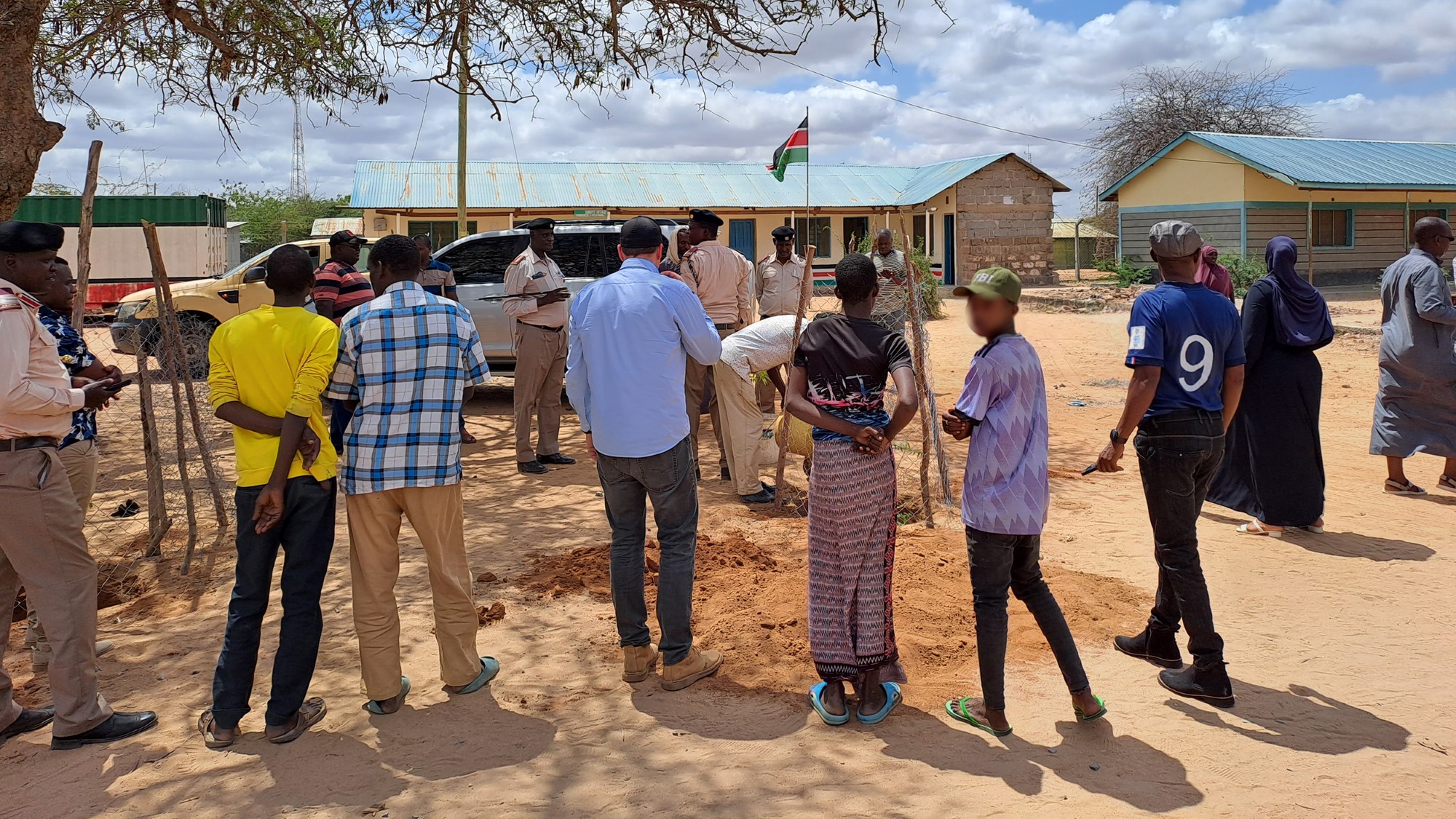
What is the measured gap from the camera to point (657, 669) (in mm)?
4422

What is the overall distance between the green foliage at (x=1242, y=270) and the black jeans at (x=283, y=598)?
72.5 ft

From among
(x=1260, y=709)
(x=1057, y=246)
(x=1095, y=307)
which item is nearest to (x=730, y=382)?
(x=1260, y=709)

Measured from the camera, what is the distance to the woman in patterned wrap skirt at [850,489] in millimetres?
3705

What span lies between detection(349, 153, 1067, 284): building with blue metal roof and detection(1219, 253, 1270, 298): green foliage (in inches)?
216

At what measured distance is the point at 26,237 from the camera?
372 centimetres

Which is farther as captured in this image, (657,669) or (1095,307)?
(1095,307)

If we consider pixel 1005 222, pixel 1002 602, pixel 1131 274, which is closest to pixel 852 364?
pixel 1002 602

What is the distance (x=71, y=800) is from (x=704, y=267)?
5515 mm

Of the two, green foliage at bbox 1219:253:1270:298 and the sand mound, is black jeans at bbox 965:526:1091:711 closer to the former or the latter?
the sand mound

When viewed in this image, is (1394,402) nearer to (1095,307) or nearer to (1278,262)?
(1278,262)

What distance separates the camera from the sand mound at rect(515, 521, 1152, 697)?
439cm

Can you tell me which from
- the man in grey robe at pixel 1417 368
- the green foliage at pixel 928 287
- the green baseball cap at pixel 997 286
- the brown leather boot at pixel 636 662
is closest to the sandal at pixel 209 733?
the brown leather boot at pixel 636 662

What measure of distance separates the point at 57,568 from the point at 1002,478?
3.36 metres

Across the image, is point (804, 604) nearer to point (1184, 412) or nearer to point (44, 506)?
point (1184, 412)
